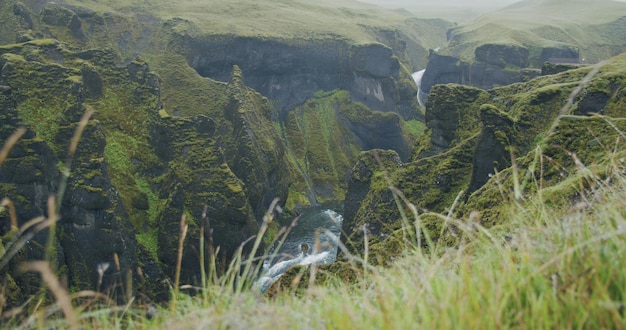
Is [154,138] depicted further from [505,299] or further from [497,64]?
[497,64]

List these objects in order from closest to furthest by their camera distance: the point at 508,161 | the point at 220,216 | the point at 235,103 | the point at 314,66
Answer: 1. the point at 508,161
2. the point at 220,216
3. the point at 235,103
4. the point at 314,66

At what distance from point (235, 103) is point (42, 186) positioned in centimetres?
4995

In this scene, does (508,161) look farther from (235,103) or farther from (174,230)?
(235,103)

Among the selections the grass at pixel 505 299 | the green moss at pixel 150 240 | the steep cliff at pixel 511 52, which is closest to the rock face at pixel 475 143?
the green moss at pixel 150 240

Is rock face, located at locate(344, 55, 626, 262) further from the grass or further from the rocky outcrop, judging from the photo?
the rocky outcrop

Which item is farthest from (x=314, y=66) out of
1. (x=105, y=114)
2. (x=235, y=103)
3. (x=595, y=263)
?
(x=595, y=263)

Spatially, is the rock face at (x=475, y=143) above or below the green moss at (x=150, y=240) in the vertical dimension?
above

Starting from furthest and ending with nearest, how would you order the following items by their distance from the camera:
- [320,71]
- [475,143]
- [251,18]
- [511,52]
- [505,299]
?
[251,18]
[320,71]
[511,52]
[475,143]
[505,299]

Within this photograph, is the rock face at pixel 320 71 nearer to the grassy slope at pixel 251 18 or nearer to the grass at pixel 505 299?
the grassy slope at pixel 251 18

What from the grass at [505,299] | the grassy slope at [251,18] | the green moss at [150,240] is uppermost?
the grass at [505,299]

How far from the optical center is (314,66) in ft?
486

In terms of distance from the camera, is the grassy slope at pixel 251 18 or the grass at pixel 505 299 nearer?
the grass at pixel 505 299

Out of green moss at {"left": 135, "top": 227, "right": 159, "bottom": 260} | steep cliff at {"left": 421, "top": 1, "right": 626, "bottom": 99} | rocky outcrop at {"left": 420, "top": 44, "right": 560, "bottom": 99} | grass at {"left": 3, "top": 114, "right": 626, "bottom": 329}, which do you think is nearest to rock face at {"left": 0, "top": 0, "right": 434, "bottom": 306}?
green moss at {"left": 135, "top": 227, "right": 159, "bottom": 260}

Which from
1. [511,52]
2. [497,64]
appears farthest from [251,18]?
[511,52]
